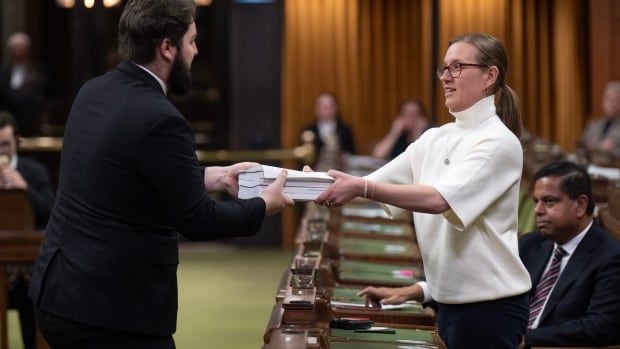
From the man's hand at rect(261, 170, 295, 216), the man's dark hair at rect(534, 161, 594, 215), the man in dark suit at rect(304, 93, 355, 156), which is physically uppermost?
the man's hand at rect(261, 170, 295, 216)

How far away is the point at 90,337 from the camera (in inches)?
105

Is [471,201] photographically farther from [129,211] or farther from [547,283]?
[547,283]

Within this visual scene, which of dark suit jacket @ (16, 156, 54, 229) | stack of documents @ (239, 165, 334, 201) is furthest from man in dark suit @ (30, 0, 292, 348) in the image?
dark suit jacket @ (16, 156, 54, 229)

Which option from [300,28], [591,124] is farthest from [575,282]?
[300,28]

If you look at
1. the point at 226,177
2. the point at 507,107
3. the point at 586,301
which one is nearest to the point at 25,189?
the point at 226,177

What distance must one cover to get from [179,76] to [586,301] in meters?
1.89

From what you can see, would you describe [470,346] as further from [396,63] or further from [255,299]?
[396,63]

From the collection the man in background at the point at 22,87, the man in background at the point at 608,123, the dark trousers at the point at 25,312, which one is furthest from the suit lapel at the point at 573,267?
the man in background at the point at 22,87

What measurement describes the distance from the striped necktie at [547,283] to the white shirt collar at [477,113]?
3.93ft

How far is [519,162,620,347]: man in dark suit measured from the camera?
3895mm

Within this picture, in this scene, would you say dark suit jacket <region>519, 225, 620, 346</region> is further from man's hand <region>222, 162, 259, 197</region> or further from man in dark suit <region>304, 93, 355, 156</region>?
man in dark suit <region>304, 93, 355, 156</region>

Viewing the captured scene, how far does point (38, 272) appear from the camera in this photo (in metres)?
2.78

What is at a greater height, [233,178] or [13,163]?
[233,178]

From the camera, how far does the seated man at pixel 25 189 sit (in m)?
5.52
